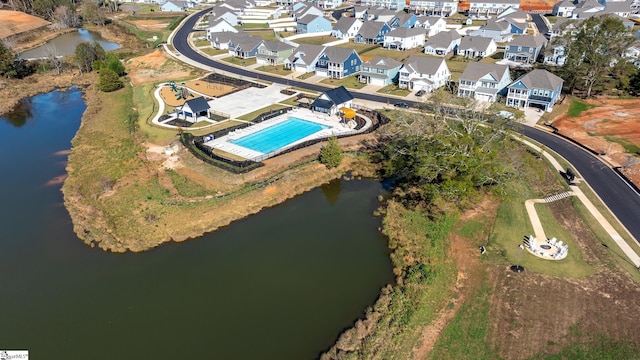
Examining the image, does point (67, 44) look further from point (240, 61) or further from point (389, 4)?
point (389, 4)

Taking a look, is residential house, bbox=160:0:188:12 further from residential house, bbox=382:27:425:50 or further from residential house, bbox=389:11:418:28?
residential house, bbox=382:27:425:50

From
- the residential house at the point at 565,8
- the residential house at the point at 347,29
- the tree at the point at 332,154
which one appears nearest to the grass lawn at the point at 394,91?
the tree at the point at 332,154

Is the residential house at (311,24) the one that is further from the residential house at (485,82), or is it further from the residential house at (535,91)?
the residential house at (535,91)

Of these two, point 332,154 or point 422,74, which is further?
point 422,74

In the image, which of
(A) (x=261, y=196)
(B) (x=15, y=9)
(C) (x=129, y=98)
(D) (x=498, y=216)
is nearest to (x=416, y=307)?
(D) (x=498, y=216)

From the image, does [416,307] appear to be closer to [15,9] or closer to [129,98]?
[129,98]

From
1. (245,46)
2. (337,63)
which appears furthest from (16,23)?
(337,63)

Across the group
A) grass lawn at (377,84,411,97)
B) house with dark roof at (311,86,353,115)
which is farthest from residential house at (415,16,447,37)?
house with dark roof at (311,86,353,115)
